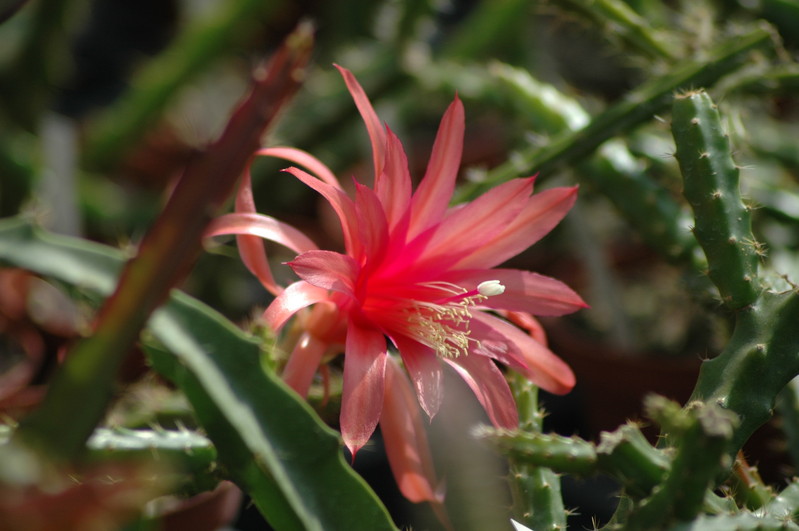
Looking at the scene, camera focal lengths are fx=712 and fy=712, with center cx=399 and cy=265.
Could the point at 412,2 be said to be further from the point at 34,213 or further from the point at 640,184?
the point at 34,213

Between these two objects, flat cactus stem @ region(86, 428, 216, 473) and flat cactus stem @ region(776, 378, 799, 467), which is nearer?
flat cactus stem @ region(86, 428, 216, 473)

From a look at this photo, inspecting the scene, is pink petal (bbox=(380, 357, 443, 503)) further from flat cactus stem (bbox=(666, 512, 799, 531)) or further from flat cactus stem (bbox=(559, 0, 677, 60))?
flat cactus stem (bbox=(559, 0, 677, 60))

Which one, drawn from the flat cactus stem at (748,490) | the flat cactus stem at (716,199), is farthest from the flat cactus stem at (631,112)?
the flat cactus stem at (748,490)

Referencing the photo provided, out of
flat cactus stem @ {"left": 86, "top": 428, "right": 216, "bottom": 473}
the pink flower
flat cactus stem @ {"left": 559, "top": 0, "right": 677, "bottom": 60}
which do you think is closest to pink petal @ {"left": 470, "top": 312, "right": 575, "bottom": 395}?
the pink flower

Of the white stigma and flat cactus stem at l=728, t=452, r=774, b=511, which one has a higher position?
the white stigma

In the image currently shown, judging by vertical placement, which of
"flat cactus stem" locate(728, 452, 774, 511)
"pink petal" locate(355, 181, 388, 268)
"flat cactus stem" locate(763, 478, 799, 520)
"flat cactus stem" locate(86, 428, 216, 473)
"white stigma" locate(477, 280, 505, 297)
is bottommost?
"flat cactus stem" locate(728, 452, 774, 511)

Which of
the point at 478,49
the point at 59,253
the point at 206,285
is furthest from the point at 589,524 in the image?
the point at 478,49
